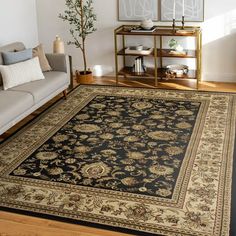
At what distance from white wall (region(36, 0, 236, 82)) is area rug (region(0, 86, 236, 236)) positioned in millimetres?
681

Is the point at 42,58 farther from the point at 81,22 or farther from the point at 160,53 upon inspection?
the point at 160,53

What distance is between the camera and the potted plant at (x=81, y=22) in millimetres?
6094

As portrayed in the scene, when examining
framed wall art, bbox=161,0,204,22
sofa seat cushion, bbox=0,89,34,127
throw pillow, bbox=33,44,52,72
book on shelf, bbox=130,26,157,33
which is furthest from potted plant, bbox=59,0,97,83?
sofa seat cushion, bbox=0,89,34,127

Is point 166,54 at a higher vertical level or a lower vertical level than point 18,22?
lower

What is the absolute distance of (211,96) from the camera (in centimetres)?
539

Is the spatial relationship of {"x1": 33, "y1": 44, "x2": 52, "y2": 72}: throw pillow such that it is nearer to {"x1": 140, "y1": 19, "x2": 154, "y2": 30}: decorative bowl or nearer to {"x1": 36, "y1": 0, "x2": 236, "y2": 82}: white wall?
{"x1": 36, "y1": 0, "x2": 236, "y2": 82}: white wall

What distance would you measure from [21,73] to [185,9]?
7.95ft

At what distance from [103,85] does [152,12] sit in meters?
1.22

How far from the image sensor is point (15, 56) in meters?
4.95

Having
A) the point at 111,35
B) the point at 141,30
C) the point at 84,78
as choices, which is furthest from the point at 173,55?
the point at 84,78

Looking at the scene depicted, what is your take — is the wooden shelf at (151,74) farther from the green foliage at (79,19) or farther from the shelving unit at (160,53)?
the green foliage at (79,19)

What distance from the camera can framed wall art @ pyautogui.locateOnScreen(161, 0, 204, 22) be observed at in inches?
226

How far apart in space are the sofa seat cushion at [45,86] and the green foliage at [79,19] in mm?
1006

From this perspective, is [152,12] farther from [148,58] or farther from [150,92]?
[150,92]
